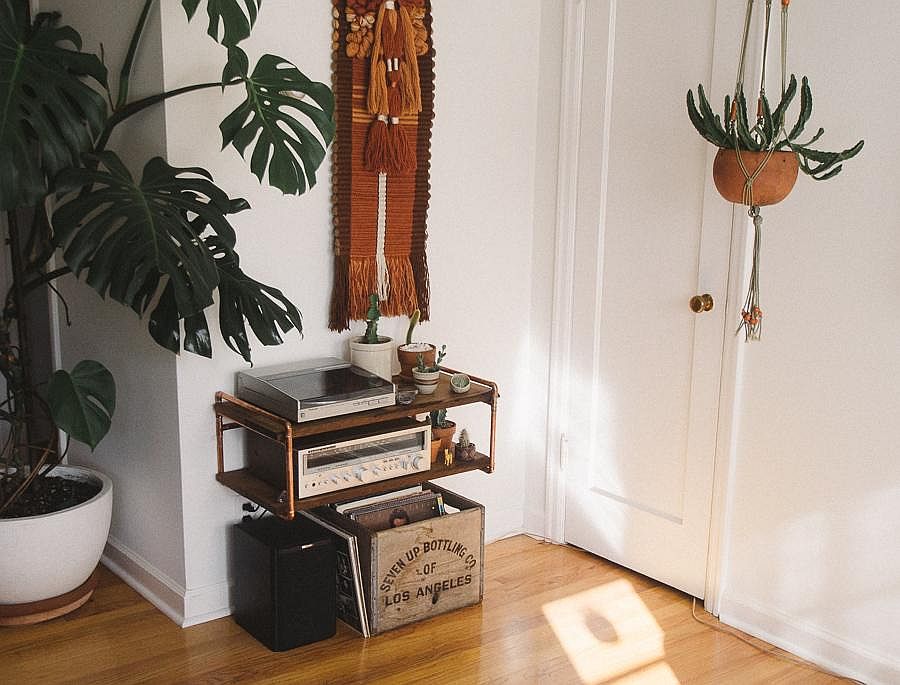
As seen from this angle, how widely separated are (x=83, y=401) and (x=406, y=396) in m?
0.86

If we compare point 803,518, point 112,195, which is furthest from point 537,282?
point 112,195

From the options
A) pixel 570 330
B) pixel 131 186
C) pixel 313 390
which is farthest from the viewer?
pixel 570 330

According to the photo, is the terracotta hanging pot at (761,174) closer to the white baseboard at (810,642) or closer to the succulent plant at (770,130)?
the succulent plant at (770,130)

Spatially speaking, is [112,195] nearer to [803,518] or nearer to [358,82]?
[358,82]

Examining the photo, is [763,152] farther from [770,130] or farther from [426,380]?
[426,380]

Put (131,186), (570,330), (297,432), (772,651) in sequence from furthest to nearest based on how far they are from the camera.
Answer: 1. (570,330)
2. (772,651)
3. (297,432)
4. (131,186)

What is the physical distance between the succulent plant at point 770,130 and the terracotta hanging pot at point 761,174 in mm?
22

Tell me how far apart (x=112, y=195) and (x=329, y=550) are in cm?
111

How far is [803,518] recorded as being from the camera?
2574mm

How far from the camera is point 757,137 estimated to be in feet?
7.82

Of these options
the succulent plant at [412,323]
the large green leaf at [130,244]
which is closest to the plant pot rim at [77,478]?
the large green leaf at [130,244]

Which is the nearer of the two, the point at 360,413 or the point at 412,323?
the point at 360,413

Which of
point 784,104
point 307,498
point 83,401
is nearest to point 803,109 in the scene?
point 784,104

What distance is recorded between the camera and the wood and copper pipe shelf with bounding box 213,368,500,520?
245cm
